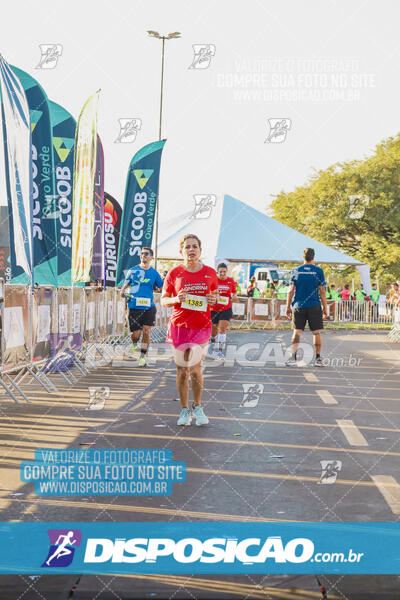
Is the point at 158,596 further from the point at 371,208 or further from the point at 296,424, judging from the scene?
the point at 371,208

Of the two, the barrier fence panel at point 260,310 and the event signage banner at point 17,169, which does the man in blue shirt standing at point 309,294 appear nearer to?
the event signage banner at point 17,169

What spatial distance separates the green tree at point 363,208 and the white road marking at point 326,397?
136ft

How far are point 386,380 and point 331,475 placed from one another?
23.1ft

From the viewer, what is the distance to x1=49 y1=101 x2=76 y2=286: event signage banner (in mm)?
13844

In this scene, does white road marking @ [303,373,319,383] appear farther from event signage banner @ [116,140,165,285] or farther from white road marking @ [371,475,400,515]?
event signage banner @ [116,140,165,285]

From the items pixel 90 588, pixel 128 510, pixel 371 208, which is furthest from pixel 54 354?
pixel 371 208

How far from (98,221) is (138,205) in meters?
3.01

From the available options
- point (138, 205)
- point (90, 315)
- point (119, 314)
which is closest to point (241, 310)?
point (138, 205)

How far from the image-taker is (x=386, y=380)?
12586mm

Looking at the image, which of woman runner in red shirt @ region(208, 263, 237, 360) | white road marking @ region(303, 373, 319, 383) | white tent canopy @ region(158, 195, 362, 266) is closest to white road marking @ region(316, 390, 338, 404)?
white road marking @ region(303, 373, 319, 383)

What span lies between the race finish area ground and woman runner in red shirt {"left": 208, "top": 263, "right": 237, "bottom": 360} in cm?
361

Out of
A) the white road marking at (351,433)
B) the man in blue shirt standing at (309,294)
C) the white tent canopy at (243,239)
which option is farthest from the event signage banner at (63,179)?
the white tent canopy at (243,239)

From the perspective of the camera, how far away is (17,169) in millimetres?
10688

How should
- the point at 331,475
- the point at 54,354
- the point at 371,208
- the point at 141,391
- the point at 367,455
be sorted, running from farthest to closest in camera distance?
the point at 371,208 → the point at 54,354 → the point at 141,391 → the point at 367,455 → the point at 331,475
